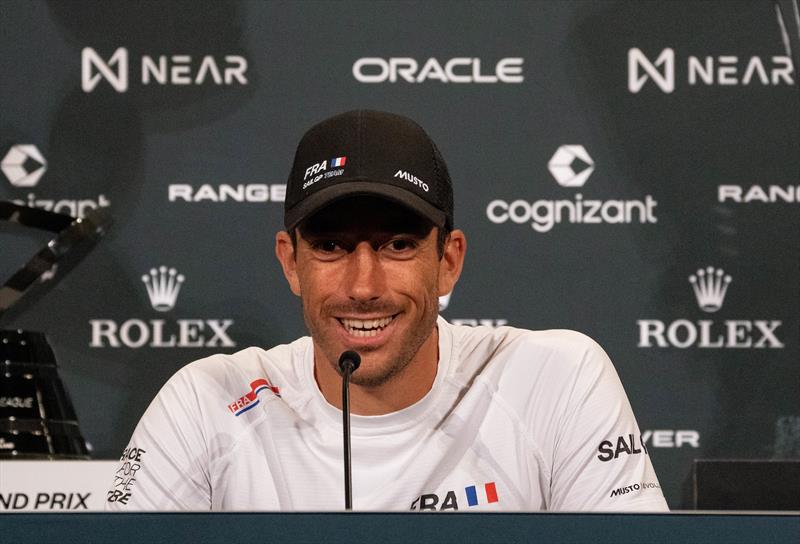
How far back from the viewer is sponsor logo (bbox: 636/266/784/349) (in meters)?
2.79

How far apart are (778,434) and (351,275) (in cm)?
164

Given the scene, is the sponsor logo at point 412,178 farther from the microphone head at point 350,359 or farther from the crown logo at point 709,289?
the crown logo at point 709,289

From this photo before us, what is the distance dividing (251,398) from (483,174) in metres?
1.31

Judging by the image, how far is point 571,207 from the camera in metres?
2.80

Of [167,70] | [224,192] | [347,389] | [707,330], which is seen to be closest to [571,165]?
[707,330]

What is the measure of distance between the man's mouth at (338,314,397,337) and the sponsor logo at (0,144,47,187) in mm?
1565

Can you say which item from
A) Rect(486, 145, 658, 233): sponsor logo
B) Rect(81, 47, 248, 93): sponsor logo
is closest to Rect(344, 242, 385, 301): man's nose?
Rect(486, 145, 658, 233): sponsor logo

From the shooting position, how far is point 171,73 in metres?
2.84

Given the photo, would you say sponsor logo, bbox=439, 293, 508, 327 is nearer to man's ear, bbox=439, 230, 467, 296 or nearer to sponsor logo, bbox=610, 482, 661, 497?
man's ear, bbox=439, 230, 467, 296

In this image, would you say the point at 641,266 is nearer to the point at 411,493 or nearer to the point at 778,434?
the point at 778,434

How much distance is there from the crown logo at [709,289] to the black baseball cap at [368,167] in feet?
4.55

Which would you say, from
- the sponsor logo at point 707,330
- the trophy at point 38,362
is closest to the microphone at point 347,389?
the trophy at point 38,362

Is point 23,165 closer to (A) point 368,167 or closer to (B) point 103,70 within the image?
(B) point 103,70

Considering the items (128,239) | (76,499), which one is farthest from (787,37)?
(76,499)
